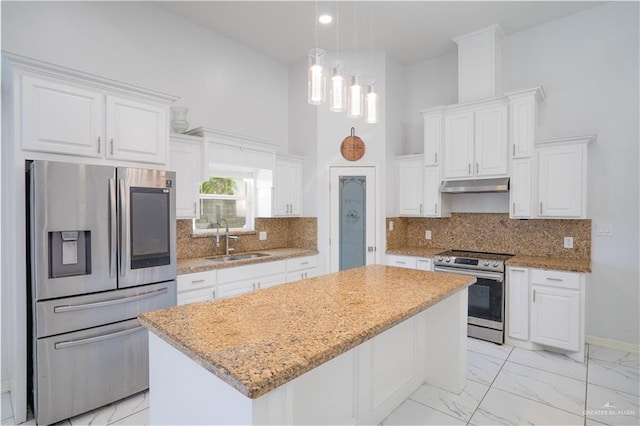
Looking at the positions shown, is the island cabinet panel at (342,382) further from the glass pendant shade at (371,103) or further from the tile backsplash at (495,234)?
the tile backsplash at (495,234)

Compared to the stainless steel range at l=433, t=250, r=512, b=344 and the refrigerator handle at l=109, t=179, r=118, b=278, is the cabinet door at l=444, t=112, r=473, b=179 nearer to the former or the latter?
the stainless steel range at l=433, t=250, r=512, b=344

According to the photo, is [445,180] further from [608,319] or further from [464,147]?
[608,319]

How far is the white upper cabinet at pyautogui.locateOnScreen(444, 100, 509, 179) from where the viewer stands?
3.57 meters

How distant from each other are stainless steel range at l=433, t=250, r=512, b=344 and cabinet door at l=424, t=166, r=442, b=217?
64cm

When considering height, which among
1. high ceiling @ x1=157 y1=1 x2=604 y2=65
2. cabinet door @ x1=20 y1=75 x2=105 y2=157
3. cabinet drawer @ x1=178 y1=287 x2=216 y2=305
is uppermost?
high ceiling @ x1=157 y1=1 x2=604 y2=65

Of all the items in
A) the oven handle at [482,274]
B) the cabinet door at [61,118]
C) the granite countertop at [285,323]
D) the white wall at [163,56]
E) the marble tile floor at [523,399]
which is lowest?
the marble tile floor at [523,399]

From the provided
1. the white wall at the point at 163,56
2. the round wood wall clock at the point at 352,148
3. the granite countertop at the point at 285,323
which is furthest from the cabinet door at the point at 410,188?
the granite countertop at the point at 285,323

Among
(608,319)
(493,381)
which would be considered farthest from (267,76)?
(608,319)

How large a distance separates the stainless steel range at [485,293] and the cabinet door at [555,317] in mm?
→ 295

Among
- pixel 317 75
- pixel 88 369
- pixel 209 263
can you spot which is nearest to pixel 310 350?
pixel 317 75

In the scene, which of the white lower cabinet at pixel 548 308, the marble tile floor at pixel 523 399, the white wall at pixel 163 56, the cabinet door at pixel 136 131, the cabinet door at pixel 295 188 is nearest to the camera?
the marble tile floor at pixel 523 399

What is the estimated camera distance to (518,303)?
11.0 feet

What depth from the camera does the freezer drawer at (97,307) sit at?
2.13m

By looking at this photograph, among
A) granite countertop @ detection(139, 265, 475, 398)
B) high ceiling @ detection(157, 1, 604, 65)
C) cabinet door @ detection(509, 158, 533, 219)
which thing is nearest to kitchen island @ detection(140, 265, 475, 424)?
granite countertop @ detection(139, 265, 475, 398)
